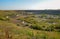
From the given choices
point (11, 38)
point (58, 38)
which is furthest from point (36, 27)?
point (11, 38)

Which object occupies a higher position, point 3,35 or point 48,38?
point 3,35

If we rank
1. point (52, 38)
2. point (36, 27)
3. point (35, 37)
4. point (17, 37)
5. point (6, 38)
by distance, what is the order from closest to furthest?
point (6, 38)
point (17, 37)
point (35, 37)
point (52, 38)
point (36, 27)

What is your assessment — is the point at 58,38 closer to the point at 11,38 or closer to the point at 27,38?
the point at 27,38

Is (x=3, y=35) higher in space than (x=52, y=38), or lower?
higher

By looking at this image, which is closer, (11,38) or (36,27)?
(11,38)

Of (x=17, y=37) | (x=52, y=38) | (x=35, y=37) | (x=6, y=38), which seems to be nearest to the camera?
(x=6, y=38)

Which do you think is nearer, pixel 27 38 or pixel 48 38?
pixel 27 38

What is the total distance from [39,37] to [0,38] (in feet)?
10.4

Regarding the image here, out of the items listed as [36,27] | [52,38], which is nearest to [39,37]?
[52,38]

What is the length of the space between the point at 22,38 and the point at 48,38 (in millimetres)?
2612

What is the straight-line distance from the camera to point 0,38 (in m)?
10.7

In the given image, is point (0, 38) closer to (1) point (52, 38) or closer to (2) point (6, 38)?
(2) point (6, 38)

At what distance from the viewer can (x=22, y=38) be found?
1155 cm

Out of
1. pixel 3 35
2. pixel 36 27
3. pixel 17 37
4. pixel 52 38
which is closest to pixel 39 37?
pixel 52 38
